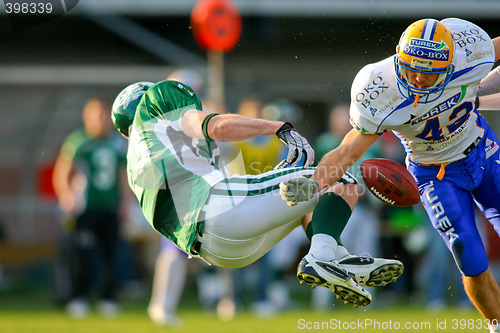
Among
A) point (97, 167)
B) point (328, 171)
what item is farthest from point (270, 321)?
point (328, 171)

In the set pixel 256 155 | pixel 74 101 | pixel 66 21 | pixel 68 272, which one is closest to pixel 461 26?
pixel 256 155

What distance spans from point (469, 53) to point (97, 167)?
467cm

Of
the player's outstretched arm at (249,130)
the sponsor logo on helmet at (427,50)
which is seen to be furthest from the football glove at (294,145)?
the sponsor logo on helmet at (427,50)

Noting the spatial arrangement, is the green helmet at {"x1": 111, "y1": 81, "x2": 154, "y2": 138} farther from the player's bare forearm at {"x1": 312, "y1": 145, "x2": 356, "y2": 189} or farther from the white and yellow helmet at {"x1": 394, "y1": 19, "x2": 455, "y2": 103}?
the white and yellow helmet at {"x1": 394, "y1": 19, "x2": 455, "y2": 103}

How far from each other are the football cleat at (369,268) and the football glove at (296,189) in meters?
0.41

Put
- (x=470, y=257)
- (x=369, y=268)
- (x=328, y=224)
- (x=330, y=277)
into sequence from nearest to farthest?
(x=330, y=277) < (x=369, y=268) < (x=328, y=224) < (x=470, y=257)

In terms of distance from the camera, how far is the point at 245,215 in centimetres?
407

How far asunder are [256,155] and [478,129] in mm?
3258

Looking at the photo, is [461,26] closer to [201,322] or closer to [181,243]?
[181,243]

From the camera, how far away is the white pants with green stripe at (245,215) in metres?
4.07

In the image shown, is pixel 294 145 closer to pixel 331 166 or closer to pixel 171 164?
pixel 331 166

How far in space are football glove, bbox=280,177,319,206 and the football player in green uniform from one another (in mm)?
174

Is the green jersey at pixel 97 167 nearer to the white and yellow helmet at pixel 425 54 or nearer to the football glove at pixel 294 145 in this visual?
the football glove at pixel 294 145

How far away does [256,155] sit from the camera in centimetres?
765
